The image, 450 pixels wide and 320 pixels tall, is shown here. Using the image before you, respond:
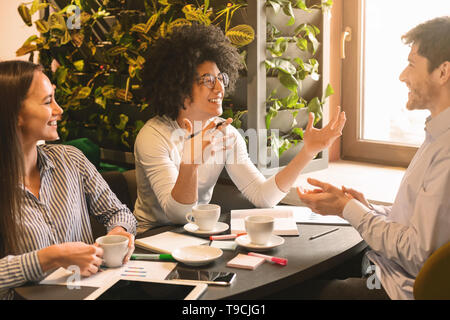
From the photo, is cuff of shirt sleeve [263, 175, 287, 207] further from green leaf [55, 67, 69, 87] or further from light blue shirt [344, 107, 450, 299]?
green leaf [55, 67, 69, 87]

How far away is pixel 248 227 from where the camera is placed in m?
1.46

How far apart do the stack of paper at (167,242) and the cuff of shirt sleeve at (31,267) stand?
1.10 ft

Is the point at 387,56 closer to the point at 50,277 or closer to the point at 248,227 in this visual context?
the point at 248,227

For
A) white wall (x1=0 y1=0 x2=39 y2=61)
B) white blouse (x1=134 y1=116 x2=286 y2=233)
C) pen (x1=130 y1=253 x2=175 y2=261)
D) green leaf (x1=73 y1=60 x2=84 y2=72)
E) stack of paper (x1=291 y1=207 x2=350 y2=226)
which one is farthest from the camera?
white wall (x1=0 y1=0 x2=39 y2=61)

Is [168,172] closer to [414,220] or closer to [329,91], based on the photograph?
[414,220]

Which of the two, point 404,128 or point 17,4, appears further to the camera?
point 17,4

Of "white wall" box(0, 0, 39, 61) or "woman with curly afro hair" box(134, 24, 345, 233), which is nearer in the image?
"woman with curly afro hair" box(134, 24, 345, 233)

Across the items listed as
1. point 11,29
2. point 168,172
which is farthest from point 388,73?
point 11,29

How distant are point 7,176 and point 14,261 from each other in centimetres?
31

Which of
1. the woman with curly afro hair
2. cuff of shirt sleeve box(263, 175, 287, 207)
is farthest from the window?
cuff of shirt sleeve box(263, 175, 287, 207)

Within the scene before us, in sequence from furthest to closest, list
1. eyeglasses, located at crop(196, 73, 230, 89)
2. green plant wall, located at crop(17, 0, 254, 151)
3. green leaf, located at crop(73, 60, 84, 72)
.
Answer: green leaf, located at crop(73, 60, 84, 72), green plant wall, located at crop(17, 0, 254, 151), eyeglasses, located at crop(196, 73, 230, 89)

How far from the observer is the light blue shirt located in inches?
49.8

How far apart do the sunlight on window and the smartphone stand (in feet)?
5.73
